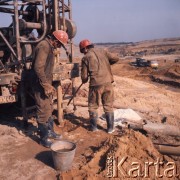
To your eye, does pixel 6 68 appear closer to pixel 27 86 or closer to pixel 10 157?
pixel 27 86

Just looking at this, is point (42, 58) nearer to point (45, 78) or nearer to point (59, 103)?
point (45, 78)

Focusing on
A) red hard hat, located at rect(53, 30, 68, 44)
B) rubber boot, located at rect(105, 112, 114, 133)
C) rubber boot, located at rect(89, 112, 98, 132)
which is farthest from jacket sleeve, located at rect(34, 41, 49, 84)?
rubber boot, located at rect(105, 112, 114, 133)

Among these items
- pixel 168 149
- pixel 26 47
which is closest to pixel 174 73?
pixel 26 47

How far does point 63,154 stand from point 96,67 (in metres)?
2.39

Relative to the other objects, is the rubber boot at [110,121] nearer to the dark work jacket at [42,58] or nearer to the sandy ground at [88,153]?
the sandy ground at [88,153]

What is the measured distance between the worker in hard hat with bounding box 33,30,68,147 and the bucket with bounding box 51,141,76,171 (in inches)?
35.7

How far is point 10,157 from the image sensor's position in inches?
205

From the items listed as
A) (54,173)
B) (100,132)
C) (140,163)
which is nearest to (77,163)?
(54,173)

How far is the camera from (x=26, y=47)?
7.43 m

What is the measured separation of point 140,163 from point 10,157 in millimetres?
2329

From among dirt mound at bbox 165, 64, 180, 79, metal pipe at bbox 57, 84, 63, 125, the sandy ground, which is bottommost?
dirt mound at bbox 165, 64, 180, 79

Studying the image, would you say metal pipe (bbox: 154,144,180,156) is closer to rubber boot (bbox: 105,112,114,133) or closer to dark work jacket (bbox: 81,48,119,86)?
rubber boot (bbox: 105,112,114,133)

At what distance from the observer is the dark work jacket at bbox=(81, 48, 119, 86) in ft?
20.2

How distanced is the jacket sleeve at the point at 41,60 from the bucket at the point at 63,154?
50.5 inches
